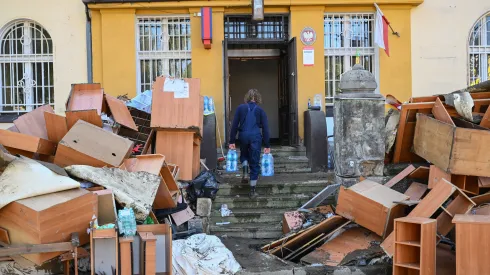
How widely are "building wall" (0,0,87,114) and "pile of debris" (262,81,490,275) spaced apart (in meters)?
6.74

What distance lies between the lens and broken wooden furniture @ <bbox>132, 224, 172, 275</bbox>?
Answer: 5195 millimetres

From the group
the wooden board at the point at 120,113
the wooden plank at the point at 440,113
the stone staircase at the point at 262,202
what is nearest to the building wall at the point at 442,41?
the stone staircase at the point at 262,202

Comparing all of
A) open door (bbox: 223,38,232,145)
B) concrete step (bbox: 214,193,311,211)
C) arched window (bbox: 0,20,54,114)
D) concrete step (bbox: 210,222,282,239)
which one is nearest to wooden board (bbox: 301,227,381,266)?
concrete step (bbox: 210,222,282,239)

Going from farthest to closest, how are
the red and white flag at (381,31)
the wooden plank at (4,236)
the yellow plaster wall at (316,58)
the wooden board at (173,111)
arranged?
the yellow plaster wall at (316,58)
the red and white flag at (381,31)
the wooden board at (173,111)
the wooden plank at (4,236)

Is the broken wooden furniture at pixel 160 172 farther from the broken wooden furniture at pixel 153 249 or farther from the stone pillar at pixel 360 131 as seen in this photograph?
the stone pillar at pixel 360 131

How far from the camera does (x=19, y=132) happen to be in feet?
23.6

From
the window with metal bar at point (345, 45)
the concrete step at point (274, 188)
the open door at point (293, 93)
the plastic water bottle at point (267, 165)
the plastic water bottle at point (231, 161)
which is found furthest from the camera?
the window with metal bar at point (345, 45)

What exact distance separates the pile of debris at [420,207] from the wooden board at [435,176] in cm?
1

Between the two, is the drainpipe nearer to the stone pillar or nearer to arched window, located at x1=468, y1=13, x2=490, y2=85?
the stone pillar

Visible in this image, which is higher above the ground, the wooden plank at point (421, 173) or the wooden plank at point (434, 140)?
the wooden plank at point (434, 140)

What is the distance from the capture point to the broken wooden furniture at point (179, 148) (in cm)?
816

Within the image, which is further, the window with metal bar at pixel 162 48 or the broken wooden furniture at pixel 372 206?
the window with metal bar at pixel 162 48

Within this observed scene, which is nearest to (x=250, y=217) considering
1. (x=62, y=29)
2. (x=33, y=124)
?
(x=33, y=124)

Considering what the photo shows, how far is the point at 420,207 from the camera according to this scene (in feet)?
20.1
